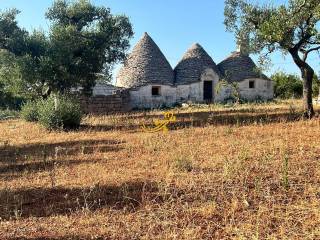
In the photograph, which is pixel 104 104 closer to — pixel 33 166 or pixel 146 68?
pixel 146 68

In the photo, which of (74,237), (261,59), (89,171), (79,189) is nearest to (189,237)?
(74,237)

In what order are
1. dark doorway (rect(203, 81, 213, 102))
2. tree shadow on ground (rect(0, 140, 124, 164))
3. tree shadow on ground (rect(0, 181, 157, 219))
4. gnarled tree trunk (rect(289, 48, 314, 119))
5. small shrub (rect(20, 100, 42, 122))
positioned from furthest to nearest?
dark doorway (rect(203, 81, 213, 102)) → small shrub (rect(20, 100, 42, 122)) → gnarled tree trunk (rect(289, 48, 314, 119)) → tree shadow on ground (rect(0, 140, 124, 164)) → tree shadow on ground (rect(0, 181, 157, 219))

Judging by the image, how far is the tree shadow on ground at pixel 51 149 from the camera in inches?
400

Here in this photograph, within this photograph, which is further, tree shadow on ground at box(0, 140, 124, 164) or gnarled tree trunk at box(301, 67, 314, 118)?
gnarled tree trunk at box(301, 67, 314, 118)

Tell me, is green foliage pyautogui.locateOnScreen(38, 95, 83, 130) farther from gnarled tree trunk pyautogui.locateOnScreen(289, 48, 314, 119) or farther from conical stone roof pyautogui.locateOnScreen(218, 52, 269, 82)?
conical stone roof pyautogui.locateOnScreen(218, 52, 269, 82)

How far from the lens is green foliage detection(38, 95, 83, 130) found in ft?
52.1

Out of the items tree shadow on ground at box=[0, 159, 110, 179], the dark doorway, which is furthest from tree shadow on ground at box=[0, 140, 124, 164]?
the dark doorway

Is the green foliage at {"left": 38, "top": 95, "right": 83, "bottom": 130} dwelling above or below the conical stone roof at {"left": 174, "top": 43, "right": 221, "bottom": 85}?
below

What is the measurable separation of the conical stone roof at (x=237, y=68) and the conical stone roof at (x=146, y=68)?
436 cm

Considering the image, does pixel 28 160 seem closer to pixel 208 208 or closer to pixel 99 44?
pixel 208 208

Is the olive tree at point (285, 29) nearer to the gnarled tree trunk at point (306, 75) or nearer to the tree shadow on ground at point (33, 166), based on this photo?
the gnarled tree trunk at point (306, 75)

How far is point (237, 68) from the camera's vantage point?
3253cm

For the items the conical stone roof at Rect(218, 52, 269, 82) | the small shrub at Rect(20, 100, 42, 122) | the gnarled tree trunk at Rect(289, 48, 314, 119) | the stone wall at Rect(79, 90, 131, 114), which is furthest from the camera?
the conical stone roof at Rect(218, 52, 269, 82)

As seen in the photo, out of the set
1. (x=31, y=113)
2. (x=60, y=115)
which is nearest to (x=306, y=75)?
(x=60, y=115)
